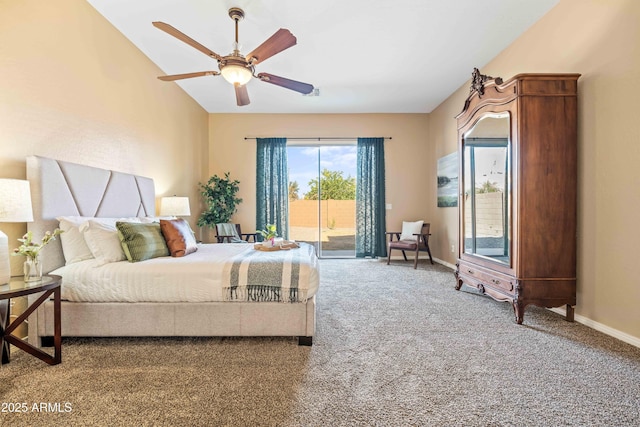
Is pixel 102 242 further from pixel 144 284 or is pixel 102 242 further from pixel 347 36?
pixel 347 36

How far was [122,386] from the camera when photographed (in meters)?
1.72

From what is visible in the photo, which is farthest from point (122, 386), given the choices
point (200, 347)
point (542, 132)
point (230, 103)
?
point (230, 103)

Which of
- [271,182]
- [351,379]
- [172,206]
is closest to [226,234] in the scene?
[172,206]

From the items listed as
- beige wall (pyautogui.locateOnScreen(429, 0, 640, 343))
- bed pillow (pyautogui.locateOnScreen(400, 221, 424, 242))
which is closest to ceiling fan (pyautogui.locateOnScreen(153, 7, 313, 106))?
beige wall (pyautogui.locateOnScreen(429, 0, 640, 343))

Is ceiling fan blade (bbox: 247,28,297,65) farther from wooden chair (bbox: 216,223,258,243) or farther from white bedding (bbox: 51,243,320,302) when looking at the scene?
wooden chair (bbox: 216,223,258,243)

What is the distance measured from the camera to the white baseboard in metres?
2.21

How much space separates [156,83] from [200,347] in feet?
11.5

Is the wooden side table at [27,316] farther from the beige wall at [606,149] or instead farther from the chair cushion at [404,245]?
the chair cushion at [404,245]

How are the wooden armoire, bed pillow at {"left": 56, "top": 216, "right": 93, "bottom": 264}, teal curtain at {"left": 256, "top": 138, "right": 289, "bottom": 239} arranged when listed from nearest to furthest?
1. bed pillow at {"left": 56, "top": 216, "right": 93, "bottom": 264}
2. the wooden armoire
3. teal curtain at {"left": 256, "top": 138, "right": 289, "bottom": 239}

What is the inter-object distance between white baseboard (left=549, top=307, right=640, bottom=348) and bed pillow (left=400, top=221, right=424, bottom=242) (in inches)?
109

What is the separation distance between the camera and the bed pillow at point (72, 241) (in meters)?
2.36

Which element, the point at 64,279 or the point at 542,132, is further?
the point at 542,132

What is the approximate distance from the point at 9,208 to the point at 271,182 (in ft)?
14.4

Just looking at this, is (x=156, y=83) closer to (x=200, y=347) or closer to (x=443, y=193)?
(x=200, y=347)
